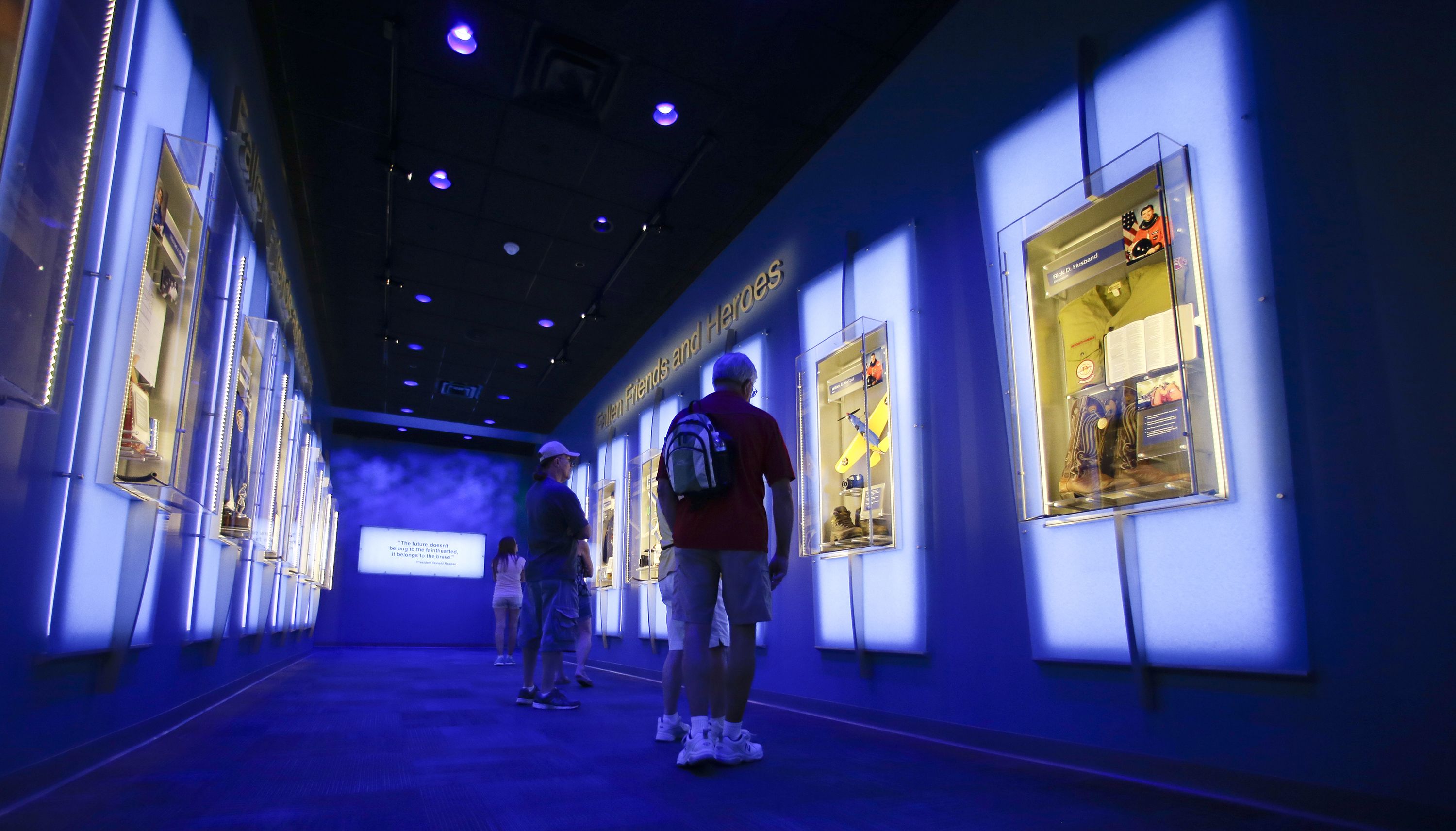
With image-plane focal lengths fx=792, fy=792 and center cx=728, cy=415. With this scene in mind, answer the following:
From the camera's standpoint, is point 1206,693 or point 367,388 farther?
point 367,388

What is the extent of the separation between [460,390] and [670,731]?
30.4ft

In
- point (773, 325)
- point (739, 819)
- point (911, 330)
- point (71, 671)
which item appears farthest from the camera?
point (773, 325)

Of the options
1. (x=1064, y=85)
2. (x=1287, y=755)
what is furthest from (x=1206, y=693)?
(x=1064, y=85)

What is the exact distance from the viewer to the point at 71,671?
2379mm

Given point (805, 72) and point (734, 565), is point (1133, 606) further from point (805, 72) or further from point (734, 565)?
point (805, 72)

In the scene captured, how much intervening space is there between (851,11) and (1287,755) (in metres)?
3.73

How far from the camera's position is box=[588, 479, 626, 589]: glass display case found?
8297 millimetres

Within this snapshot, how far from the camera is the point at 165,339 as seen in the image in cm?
268

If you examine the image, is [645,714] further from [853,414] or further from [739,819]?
[739,819]

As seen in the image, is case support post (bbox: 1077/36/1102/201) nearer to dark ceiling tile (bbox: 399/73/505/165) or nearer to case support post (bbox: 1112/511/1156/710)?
case support post (bbox: 1112/511/1156/710)

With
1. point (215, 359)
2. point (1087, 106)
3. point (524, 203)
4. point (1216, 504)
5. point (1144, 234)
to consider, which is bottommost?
point (1216, 504)

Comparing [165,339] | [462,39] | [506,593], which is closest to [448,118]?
[462,39]

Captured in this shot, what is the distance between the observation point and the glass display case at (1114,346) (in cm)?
246

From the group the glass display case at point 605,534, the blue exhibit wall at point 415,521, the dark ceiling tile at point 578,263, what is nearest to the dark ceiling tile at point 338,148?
the dark ceiling tile at point 578,263
